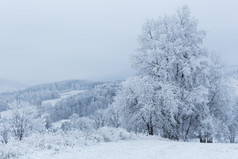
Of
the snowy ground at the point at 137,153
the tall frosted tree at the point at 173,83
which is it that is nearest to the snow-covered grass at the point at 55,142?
the snowy ground at the point at 137,153

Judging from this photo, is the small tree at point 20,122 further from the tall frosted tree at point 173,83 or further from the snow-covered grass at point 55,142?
the snow-covered grass at point 55,142

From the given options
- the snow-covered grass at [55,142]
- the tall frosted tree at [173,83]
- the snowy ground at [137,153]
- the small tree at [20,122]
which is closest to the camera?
the snowy ground at [137,153]

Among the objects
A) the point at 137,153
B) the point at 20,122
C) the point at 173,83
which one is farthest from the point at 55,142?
the point at 20,122

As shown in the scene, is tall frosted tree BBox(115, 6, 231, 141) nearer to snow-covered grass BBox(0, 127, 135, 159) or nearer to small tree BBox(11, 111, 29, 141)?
snow-covered grass BBox(0, 127, 135, 159)

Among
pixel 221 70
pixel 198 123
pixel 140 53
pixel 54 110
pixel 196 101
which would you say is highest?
pixel 140 53

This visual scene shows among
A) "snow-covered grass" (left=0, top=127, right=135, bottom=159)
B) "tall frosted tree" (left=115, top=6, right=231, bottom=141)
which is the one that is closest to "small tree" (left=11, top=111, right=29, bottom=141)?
"tall frosted tree" (left=115, top=6, right=231, bottom=141)

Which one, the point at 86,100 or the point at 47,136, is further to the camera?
the point at 86,100

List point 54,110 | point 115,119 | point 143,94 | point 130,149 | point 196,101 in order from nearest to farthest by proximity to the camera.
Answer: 1. point 130,149
2. point 196,101
3. point 143,94
4. point 115,119
5. point 54,110

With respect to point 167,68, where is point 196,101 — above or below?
below

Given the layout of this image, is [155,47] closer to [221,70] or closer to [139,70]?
[139,70]

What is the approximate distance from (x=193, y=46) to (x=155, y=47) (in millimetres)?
3261

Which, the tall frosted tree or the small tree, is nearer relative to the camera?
the tall frosted tree

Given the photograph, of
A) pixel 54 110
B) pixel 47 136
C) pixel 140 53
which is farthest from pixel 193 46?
pixel 54 110

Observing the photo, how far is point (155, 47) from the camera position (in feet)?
72.0
